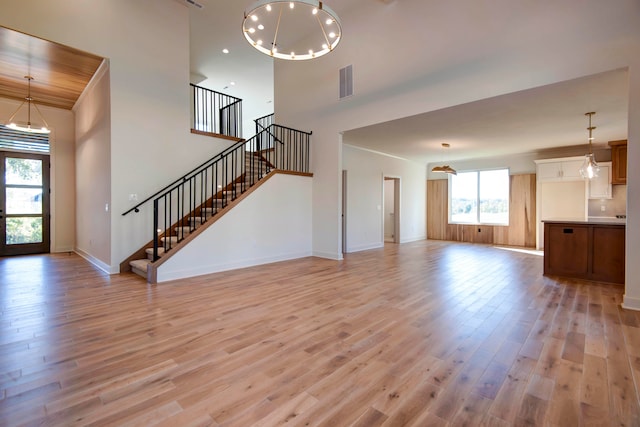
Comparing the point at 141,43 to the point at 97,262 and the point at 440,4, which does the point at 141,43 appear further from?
the point at 440,4

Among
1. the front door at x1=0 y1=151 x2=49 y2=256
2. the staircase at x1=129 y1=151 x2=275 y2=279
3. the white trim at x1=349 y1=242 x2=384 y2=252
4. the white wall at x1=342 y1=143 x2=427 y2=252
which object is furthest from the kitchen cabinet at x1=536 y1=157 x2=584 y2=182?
the front door at x1=0 y1=151 x2=49 y2=256

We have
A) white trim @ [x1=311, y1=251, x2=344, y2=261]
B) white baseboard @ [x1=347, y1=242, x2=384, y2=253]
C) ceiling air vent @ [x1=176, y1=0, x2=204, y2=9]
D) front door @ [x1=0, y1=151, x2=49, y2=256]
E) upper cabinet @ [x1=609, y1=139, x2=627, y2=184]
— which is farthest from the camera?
white baseboard @ [x1=347, y1=242, x2=384, y2=253]

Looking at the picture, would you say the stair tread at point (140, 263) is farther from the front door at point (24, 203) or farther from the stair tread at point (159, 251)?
the front door at point (24, 203)

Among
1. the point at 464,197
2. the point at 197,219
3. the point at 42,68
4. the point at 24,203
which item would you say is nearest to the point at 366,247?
the point at 464,197

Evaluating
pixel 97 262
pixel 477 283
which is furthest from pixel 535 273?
pixel 97 262

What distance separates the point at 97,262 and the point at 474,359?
6654 mm

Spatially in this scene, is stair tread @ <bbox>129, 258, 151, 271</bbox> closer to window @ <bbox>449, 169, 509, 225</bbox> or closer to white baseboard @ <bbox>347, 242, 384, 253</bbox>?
white baseboard @ <bbox>347, 242, 384, 253</bbox>

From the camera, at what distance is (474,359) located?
226 centimetres

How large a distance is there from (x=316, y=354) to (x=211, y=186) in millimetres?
5017

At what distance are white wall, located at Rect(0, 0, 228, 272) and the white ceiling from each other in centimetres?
126

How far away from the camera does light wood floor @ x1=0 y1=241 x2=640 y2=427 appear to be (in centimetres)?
167

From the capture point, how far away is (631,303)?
3412 millimetres

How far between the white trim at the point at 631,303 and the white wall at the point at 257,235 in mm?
5341

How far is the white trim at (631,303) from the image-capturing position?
338cm
